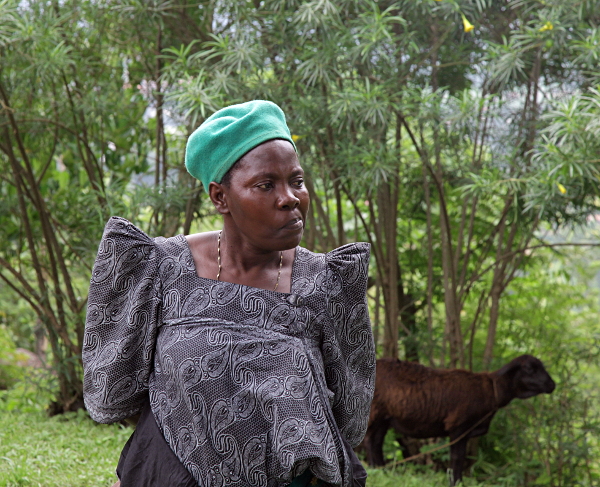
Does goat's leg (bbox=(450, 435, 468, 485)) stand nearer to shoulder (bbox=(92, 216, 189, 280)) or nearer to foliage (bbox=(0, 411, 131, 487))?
foliage (bbox=(0, 411, 131, 487))

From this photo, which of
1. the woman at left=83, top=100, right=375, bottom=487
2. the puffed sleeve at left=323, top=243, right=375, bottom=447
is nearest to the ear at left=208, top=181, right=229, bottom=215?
the woman at left=83, top=100, right=375, bottom=487

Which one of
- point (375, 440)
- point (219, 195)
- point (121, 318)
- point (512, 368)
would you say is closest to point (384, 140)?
point (512, 368)

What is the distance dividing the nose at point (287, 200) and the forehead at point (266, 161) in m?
0.04

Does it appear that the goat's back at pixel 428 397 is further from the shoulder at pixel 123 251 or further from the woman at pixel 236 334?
the shoulder at pixel 123 251

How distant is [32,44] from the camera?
12.3 feet

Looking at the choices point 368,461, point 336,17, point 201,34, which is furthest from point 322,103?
point 368,461

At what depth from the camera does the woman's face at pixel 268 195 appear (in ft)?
5.13

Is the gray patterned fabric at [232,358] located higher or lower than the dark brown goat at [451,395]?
higher

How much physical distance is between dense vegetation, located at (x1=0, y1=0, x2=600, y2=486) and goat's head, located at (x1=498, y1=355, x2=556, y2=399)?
1.94ft

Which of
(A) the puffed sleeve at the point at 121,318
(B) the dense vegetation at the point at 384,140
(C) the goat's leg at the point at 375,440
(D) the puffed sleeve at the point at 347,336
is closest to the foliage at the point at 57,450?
(B) the dense vegetation at the point at 384,140

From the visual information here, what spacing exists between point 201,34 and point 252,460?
10.7ft

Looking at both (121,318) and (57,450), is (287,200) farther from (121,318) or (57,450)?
(57,450)

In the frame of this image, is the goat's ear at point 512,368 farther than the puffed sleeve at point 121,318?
Yes

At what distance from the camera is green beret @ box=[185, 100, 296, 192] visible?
1577mm
